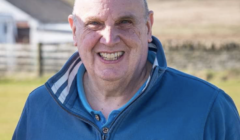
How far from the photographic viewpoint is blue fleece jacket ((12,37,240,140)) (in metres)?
2.63

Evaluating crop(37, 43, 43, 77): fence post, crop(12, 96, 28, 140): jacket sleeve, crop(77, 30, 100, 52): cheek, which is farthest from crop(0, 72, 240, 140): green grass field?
crop(77, 30, 100, 52): cheek

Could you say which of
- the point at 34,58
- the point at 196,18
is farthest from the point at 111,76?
the point at 196,18

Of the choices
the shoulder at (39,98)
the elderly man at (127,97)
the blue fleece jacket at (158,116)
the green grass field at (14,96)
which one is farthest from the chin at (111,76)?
the green grass field at (14,96)

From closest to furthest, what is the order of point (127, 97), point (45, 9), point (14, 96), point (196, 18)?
point (127, 97) → point (14, 96) → point (45, 9) → point (196, 18)

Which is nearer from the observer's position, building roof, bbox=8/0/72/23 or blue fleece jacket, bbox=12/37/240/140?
blue fleece jacket, bbox=12/37/240/140

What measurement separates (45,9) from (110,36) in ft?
103

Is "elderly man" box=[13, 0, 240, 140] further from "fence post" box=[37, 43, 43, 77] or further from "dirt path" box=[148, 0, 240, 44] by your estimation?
"dirt path" box=[148, 0, 240, 44]

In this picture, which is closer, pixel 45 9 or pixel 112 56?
pixel 112 56

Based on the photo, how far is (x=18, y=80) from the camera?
49.9 ft

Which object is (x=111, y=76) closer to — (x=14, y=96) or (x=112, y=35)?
(x=112, y=35)

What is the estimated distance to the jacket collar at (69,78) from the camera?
114 inches

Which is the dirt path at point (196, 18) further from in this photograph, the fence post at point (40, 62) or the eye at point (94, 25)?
the eye at point (94, 25)

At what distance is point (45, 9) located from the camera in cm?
3359

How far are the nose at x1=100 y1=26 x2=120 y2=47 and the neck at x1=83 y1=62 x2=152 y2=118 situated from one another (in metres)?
0.25
